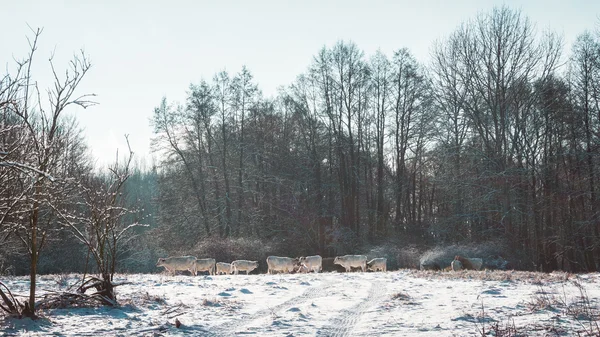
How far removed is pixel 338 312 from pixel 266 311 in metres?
1.47

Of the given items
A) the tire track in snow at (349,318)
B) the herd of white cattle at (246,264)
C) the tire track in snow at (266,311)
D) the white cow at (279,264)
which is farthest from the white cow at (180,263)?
the tire track in snow at (349,318)

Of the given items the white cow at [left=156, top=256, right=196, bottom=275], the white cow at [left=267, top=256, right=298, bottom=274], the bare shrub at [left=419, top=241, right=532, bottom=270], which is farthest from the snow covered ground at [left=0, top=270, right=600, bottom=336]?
the bare shrub at [left=419, top=241, right=532, bottom=270]

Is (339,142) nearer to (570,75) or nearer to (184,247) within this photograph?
(184,247)

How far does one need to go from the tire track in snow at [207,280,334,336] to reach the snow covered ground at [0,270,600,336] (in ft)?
0.06

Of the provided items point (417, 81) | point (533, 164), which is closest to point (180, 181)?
point (417, 81)

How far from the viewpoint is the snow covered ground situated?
8.09 meters

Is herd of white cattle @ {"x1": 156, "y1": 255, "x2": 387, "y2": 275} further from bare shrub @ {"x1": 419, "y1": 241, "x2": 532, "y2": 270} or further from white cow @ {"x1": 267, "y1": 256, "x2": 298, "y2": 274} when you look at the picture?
bare shrub @ {"x1": 419, "y1": 241, "x2": 532, "y2": 270}

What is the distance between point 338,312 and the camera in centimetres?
1041

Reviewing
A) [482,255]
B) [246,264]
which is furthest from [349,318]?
[482,255]

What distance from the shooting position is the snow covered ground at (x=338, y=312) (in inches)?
319

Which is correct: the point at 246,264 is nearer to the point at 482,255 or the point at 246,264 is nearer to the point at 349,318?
the point at 482,255

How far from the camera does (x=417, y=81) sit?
43500 millimetres

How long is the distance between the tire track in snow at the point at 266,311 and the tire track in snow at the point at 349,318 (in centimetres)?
138

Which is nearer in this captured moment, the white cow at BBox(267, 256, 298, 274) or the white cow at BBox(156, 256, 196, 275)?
the white cow at BBox(156, 256, 196, 275)
